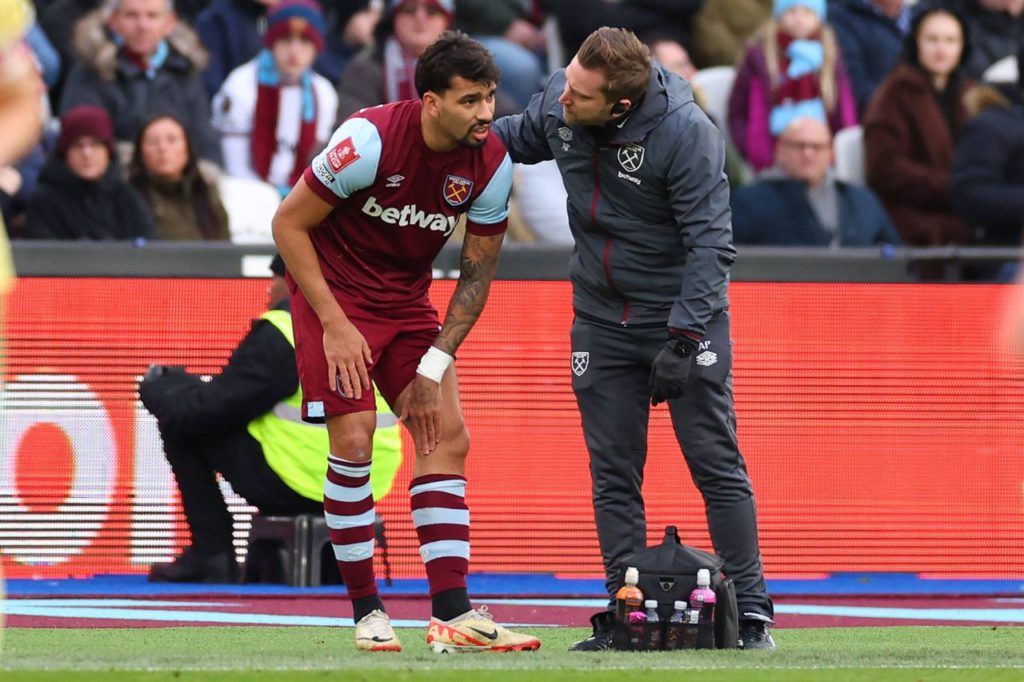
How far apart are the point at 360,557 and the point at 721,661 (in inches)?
52.7

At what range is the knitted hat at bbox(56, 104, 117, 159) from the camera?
434 inches

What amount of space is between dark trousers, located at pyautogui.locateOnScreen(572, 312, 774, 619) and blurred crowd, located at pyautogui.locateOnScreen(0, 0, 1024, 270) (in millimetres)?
4490

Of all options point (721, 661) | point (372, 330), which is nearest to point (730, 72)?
point (372, 330)

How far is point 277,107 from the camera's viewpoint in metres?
12.0

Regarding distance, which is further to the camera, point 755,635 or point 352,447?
point 755,635

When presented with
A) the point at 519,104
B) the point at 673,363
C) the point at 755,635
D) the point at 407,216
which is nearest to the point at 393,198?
the point at 407,216

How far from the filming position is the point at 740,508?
6.73 m

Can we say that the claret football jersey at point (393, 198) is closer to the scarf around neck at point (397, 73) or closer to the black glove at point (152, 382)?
the black glove at point (152, 382)

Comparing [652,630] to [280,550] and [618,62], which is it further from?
[280,550]

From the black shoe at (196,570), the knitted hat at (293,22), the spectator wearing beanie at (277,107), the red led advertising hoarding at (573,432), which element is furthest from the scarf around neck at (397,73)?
the black shoe at (196,570)

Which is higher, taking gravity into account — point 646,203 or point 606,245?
point 646,203

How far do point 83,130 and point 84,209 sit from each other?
1.62ft

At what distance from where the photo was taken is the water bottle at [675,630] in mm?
6266

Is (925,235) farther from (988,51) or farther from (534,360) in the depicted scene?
(534,360)
